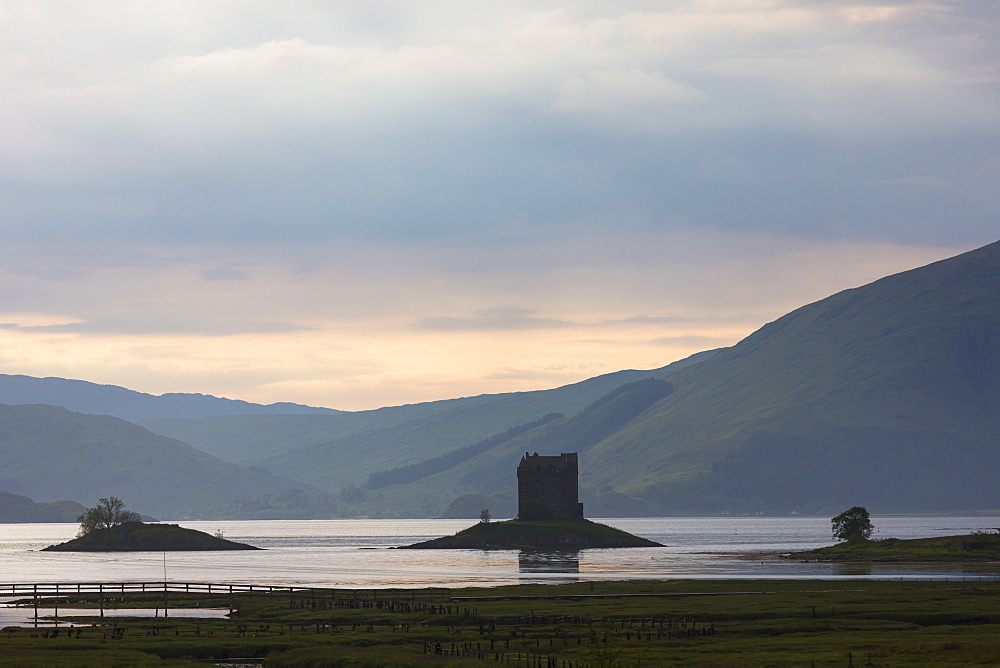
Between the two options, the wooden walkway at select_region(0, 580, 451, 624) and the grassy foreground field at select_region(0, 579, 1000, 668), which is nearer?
the grassy foreground field at select_region(0, 579, 1000, 668)

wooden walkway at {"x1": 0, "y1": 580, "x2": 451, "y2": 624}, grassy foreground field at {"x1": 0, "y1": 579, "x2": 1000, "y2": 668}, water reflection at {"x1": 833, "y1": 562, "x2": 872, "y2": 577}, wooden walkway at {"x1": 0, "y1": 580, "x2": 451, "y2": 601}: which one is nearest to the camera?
grassy foreground field at {"x1": 0, "y1": 579, "x2": 1000, "y2": 668}

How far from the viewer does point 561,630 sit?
95375 mm

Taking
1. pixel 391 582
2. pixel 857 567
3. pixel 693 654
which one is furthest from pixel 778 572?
pixel 693 654

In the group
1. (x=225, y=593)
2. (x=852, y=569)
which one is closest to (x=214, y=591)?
(x=225, y=593)

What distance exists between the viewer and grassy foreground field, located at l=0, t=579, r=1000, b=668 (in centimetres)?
7975

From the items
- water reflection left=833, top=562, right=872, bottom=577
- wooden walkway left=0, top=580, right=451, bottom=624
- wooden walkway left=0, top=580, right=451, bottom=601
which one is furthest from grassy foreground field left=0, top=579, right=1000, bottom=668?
water reflection left=833, top=562, right=872, bottom=577

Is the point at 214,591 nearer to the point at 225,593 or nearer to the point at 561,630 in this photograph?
the point at 225,593

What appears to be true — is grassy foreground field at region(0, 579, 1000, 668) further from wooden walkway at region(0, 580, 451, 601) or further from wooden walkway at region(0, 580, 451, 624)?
wooden walkway at region(0, 580, 451, 601)

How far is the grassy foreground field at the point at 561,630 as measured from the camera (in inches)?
3140

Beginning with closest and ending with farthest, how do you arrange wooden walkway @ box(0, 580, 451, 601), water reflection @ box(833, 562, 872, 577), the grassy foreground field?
the grassy foreground field → wooden walkway @ box(0, 580, 451, 601) → water reflection @ box(833, 562, 872, 577)

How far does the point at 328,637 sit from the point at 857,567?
4269 inches

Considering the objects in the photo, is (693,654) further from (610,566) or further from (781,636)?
(610,566)

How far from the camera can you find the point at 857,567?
180m

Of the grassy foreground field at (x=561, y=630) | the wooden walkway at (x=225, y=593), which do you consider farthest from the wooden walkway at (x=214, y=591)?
the grassy foreground field at (x=561, y=630)
